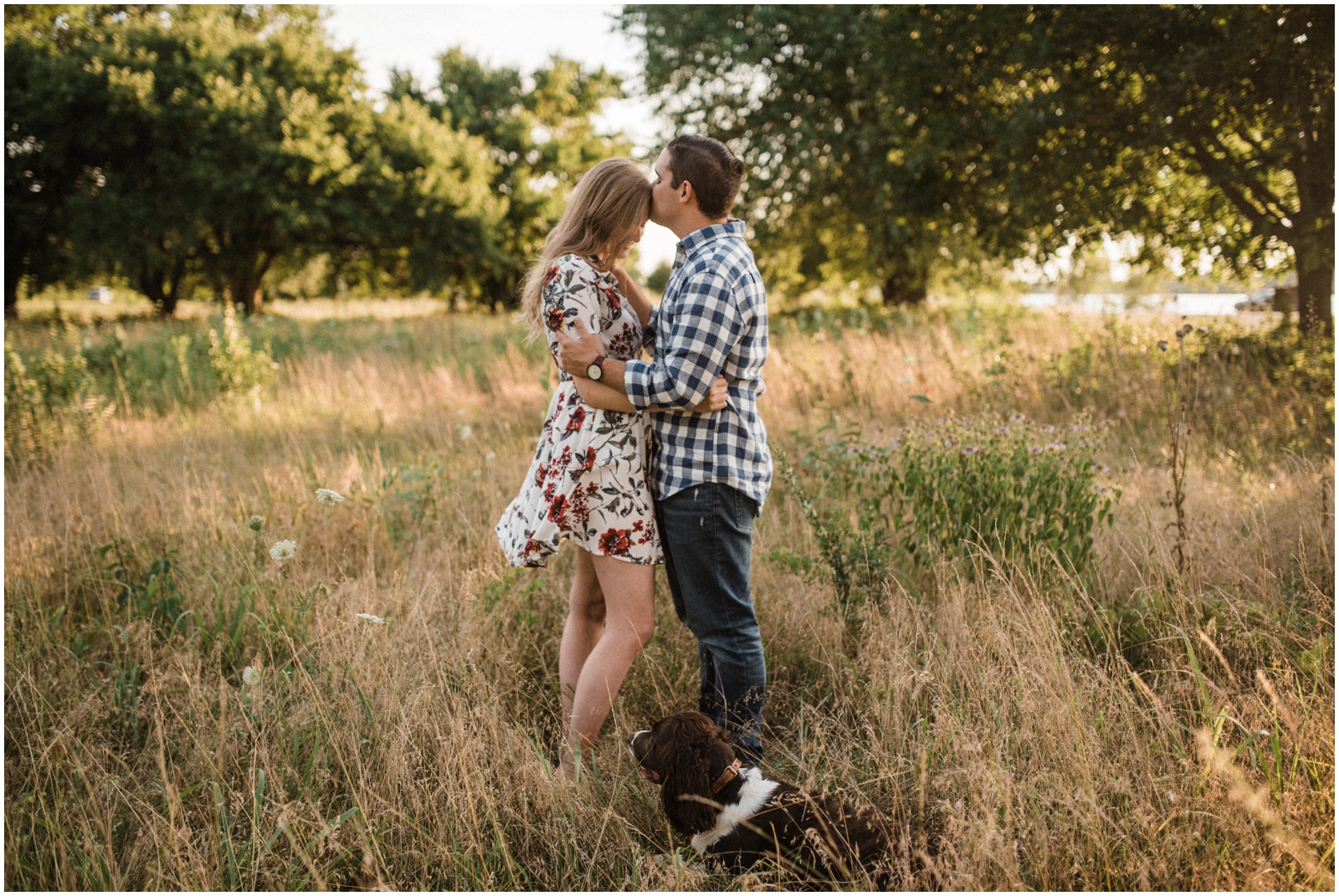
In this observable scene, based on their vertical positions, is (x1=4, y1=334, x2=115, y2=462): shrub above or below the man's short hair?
below

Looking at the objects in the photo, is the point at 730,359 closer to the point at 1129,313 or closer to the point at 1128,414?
the point at 1128,414

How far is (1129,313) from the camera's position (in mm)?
7895

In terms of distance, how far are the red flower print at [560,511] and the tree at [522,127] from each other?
22.1m

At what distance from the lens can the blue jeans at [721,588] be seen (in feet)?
7.17

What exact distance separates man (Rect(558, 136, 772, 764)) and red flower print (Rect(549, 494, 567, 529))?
0.28 m

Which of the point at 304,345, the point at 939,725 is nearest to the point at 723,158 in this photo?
the point at 939,725

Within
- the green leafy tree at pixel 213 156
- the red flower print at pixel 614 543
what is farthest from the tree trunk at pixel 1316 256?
the green leafy tree at pixel 213 156

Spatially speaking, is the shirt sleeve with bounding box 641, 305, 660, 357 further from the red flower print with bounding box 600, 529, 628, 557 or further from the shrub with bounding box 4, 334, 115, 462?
the shrub with bounding box 4, 334, 115, 462

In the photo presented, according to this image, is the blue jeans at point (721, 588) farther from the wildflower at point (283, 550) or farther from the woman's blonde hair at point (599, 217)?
the wildflower at point (283, 550)

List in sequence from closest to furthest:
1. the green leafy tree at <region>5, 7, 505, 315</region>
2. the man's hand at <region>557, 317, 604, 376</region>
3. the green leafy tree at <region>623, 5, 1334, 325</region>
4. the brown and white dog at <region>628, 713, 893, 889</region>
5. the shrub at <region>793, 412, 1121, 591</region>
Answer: the brown and white dog at <region>628, 713, 893, 889</region> < the man's hand at <region>557, 317, 604, 376</region> < the shrub at <region>793, 412, 1121, 591</region> < the green leafy tree at <region>623, 5, 1334, 325</region> < the green leafy tree at <region>5, 7, 505, 315</region>

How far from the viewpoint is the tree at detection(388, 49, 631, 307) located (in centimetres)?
2414

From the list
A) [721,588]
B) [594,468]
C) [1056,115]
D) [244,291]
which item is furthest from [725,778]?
[244,291]

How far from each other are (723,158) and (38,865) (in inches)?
111

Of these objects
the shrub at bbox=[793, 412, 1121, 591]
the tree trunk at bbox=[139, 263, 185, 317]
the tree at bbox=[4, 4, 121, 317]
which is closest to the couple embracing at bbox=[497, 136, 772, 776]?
the shrub at bbox=[793, 412, 1121, 591]
